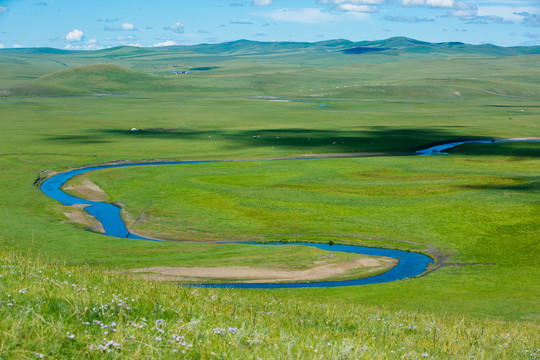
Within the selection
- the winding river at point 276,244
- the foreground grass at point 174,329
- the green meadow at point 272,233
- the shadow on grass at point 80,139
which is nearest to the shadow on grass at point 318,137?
the green meadow at point 272,233

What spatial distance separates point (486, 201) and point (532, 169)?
24.5 m

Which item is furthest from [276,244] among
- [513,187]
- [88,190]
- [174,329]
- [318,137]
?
[318,137]

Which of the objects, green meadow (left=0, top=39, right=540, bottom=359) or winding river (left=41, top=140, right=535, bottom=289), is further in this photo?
winding river (left=41, top=140, right=535, bottom=289)

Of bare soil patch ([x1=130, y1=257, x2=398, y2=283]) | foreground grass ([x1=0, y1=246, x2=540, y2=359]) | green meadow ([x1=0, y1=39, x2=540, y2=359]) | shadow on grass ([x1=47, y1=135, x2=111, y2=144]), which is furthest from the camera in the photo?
shadow on grass ([x1=47, y1=135, x2=111, y2=144])

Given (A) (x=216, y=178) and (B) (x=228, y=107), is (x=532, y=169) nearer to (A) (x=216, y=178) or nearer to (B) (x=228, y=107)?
(A) (x=216, y=178)

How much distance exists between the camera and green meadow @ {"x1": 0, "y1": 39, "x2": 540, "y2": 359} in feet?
35.2

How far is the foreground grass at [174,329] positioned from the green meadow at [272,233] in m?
0.05

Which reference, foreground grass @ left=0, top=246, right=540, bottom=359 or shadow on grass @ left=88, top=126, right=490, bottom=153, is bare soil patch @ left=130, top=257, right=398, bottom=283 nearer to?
foreground grass @ left=0, top=246, right=540, bottom=359

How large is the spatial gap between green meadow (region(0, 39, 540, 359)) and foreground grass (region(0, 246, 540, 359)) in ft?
0.17

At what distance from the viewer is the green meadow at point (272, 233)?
10.7 m

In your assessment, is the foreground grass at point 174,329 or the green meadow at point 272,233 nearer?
the foreground grass at point 174,329

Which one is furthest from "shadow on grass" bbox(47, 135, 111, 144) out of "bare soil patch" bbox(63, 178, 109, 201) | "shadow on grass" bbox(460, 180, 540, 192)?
"shadow on grass" bbox(460, 180, 540, 192)

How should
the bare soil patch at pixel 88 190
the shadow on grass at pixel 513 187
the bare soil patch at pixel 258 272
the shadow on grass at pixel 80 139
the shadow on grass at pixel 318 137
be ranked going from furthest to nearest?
the shadow on grass at pixel 80 139, the shadow on grass at pixel 318 137, the shadow on grass at pixel 513 187, the bare soil patch at pixel 88 190, the bare soil patch at pixel 258 272

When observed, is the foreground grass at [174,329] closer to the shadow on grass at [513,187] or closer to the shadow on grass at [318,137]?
the shadow on grass at [513,187]
